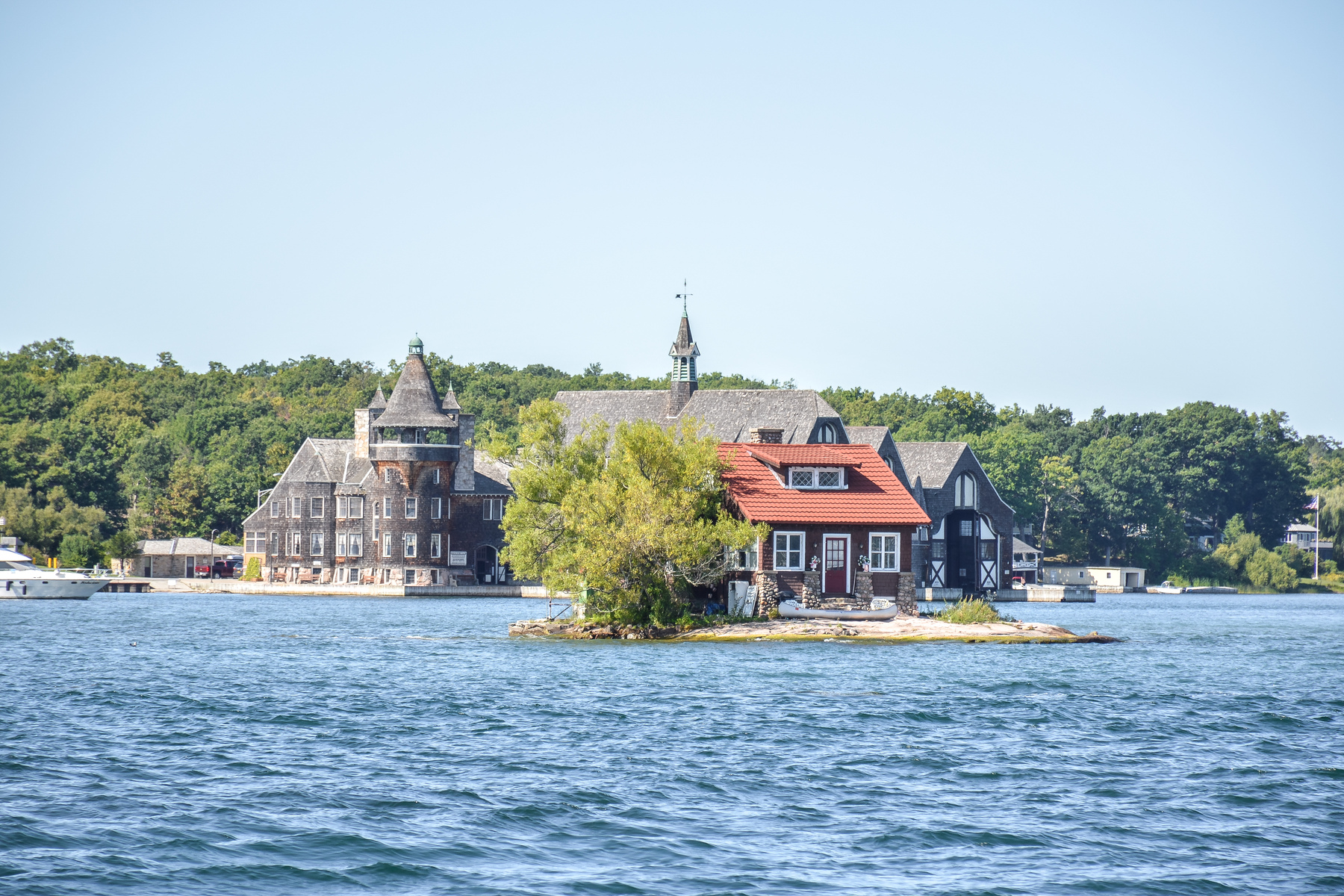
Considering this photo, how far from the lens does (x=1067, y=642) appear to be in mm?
50969

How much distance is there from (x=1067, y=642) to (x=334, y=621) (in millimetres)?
32408

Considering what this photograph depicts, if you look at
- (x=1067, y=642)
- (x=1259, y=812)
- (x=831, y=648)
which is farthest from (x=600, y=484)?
(x=1259, y=812)

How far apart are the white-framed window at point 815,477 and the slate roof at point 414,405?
5137 centimetres

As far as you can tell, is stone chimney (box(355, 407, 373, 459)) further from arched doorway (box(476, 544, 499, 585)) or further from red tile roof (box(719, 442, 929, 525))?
red tile roof (box(719, 442, 929, 525))

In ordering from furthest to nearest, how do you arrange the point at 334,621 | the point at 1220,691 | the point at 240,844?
the point at 334,621 < the point at 1220,691 < the point at 240,844

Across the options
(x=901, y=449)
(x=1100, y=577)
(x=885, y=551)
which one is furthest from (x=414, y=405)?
(x=1100, y=577)

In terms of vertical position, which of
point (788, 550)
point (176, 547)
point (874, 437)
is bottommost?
point (176, 547)

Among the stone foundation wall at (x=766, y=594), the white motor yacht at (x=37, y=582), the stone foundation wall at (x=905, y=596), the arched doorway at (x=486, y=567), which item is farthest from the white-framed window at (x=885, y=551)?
the arched doorway at (x=486, y=567)

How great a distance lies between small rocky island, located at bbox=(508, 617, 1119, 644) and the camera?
159 feet

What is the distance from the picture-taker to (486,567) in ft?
348

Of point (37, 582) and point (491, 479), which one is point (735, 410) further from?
point (37, 582)

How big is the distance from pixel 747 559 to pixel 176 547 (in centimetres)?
7723

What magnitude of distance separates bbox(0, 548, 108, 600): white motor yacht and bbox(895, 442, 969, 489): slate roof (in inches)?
1955

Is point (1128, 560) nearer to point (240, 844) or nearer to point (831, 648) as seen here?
point (831, 648)
